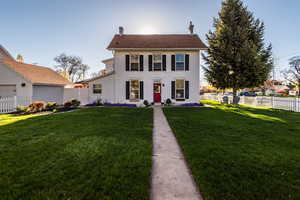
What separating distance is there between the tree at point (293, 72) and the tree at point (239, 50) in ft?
120

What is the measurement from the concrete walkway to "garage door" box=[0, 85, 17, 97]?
14823 millimetres

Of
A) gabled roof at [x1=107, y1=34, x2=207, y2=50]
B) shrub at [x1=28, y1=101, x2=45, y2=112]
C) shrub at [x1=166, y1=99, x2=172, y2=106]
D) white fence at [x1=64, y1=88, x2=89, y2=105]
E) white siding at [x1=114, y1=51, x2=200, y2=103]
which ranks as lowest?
shrub at [x1=28, y1=101, x2=45, y2=112]

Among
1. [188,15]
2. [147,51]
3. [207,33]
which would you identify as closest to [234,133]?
[147,51]

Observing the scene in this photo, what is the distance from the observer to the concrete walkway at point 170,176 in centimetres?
193

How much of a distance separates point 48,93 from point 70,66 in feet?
82.5

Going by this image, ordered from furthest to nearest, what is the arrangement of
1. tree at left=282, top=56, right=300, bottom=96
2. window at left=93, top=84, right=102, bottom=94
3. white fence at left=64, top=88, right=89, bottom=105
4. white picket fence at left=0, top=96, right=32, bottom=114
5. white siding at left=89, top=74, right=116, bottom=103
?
tree at left=282, top=56, right=300, bottom=96
white fence at left=64, top=88, right=89, bottom=105
window at left=93, top=84, right=102, bottom=94
white siding at left=89, top=74, right=116, bottom=103
white picket fence at left=0, top=96, right=32, bottom=114

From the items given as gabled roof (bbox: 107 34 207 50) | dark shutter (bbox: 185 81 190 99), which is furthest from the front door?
gabled roof (bbox: 107 34 207 50)

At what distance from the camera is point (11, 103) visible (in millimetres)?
9617

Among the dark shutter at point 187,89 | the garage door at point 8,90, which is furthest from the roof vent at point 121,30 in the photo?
the garage door at point 8,90

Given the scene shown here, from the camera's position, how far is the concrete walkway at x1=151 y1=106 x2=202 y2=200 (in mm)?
1934

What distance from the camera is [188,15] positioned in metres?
14.5

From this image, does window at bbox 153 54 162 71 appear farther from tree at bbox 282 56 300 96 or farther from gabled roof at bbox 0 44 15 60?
tree at bbox 282 56 300 96

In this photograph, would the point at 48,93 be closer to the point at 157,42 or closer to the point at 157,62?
the point at 157,62

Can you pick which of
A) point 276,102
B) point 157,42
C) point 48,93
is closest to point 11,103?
point 48,93
